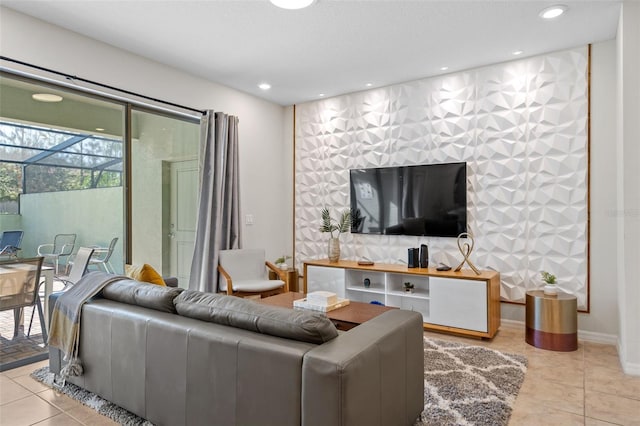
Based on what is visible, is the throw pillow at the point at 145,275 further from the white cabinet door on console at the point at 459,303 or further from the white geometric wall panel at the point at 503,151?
the white geometric wall panel at the point at 503,151

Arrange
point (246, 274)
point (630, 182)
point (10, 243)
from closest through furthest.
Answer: point (630, 182)
point (10, 243)
point (246, 274)

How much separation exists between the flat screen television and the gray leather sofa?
2.40 metres

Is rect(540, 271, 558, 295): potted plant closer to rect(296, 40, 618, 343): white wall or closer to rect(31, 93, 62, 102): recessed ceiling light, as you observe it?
rect(296, 40, 618, 343): white wall

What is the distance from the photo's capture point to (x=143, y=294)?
2273 mm

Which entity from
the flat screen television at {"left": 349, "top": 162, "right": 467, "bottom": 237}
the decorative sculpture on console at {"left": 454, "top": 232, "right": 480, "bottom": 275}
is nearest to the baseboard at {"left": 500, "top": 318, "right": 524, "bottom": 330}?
the decorative sculpture on console at {"left": 454, "top": 232, "right": 480, "bottom": 275}

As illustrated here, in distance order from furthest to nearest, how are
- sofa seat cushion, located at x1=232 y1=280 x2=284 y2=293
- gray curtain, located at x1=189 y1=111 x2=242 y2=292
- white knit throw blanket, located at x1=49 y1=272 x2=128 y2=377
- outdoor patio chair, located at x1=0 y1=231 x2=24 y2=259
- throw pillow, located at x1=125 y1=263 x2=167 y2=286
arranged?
gray curtain, located at x1=189 y1=111 x2=242 y2=292 → sofa seat cushion, located at x1=232 y1=280 x2=284 y2=293 → outdoor patio chair, located at x1=0 y1=231 x2=24 y2=259 → throw pillow, located at x1=125 y1=263 x2=167 y2=286 → white knit throw blanket, located at x1=49 y1=272 x2=128 y2=377

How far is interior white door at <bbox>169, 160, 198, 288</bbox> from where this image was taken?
4.48 meters

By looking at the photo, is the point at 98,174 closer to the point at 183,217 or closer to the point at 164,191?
the point at 164,191

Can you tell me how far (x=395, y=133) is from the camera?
15.5 feet

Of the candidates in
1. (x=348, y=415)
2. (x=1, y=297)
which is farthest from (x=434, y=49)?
(x=1, y=297)

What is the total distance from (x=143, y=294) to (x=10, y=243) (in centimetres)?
171

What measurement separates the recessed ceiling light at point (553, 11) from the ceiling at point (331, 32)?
0.18 ft

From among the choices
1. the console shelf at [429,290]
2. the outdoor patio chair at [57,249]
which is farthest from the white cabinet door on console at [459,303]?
the outdoor patio chair at [57,249]

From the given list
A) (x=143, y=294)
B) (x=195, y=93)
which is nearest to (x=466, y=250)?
(x=143, y=294)
